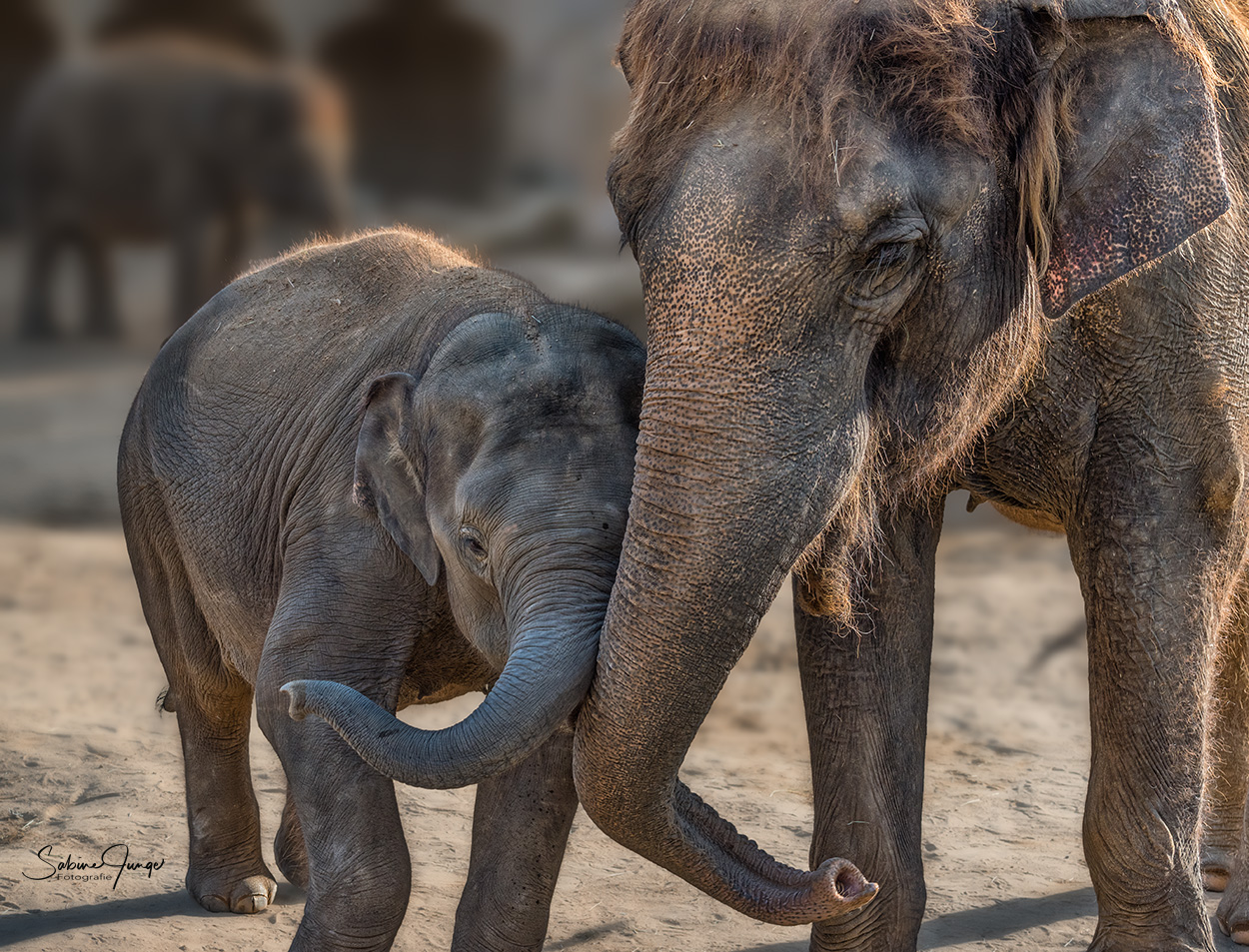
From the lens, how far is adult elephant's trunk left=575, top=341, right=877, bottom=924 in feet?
7.15

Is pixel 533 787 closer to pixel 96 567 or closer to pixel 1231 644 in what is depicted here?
pixel 1231 644

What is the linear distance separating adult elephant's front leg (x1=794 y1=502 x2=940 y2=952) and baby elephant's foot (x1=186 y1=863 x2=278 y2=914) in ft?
4.72

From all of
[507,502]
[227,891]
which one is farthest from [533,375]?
[227,891]

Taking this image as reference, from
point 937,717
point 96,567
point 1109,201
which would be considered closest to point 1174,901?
point 1109,201

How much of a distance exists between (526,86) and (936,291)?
609cm

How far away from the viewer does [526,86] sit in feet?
26.7

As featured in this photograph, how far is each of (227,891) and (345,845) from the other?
106 centimetres

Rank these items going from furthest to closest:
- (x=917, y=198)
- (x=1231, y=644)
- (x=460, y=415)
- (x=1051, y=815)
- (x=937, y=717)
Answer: (x=937, y=717) → (x=1051, y=815) → (x=1231, y=644) → (x=460, y=415) → (x=917, y=198)

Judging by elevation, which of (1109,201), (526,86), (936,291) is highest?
(526,86)

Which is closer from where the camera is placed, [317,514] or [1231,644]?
[317,514]

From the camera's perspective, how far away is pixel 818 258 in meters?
2.21

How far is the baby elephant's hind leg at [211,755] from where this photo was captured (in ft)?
12.6

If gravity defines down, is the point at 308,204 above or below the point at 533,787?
above

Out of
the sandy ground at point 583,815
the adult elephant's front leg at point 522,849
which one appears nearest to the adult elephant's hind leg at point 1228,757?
the sandy ground at point 583,815
